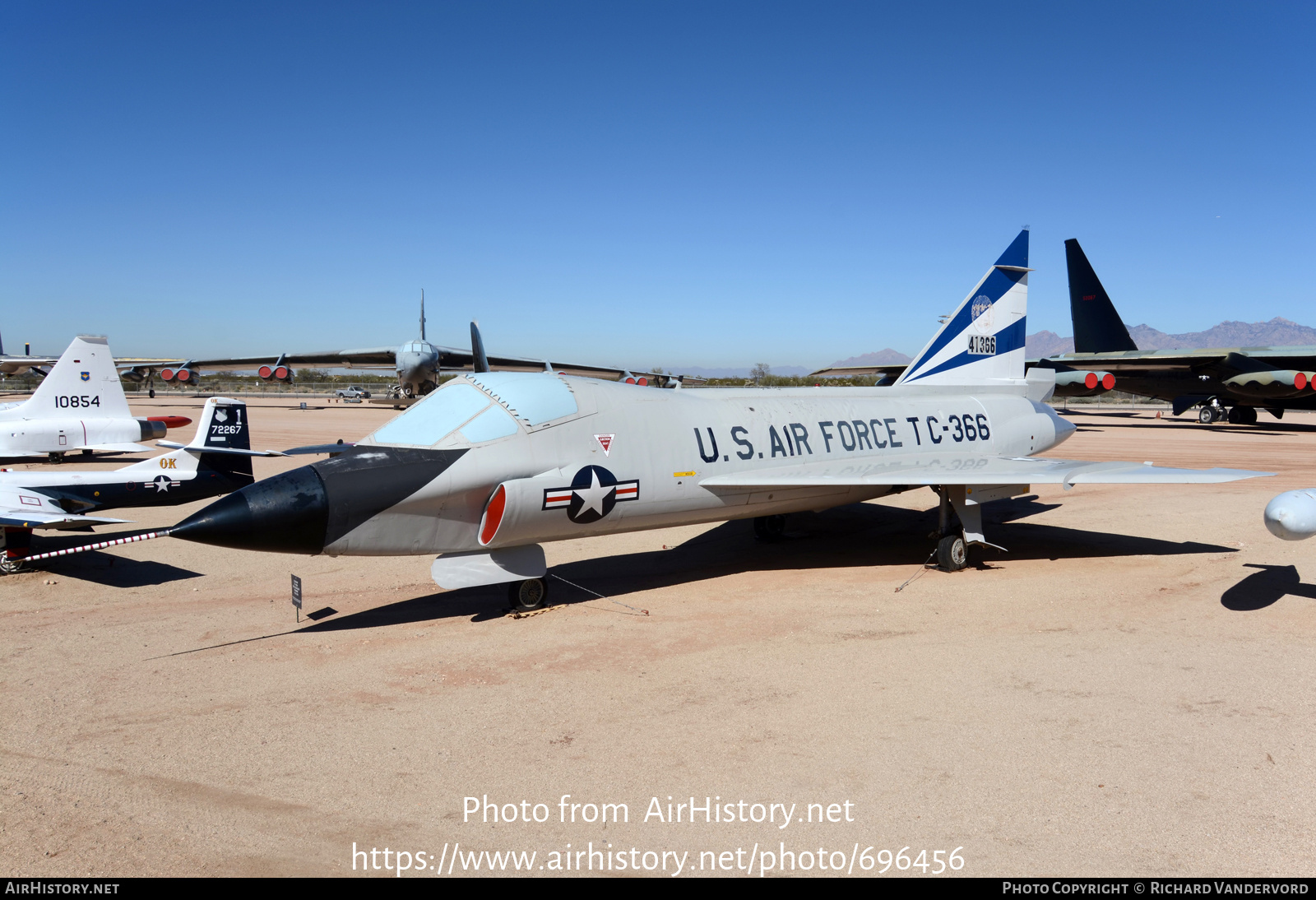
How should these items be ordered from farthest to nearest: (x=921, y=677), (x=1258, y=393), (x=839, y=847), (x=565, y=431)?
1. (x=1258, y=393)
2. (x=565, y=431)
3. (x=921, y=677)
4. (x=839, y=847)

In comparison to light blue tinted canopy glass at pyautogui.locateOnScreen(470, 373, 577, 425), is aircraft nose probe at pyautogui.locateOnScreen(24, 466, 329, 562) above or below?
below

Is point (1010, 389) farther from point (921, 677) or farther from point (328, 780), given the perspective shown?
point (328, 780)

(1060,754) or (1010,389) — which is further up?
(1010,389)

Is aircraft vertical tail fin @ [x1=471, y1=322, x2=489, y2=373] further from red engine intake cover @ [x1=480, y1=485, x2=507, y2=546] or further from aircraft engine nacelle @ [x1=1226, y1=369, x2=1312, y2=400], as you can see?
aircraft engine nacelle @ [x1=1226, y1=369, x2=1312, y2=400]

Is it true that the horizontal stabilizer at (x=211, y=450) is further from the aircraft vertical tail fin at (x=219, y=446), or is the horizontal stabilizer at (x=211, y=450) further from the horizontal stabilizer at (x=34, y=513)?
the horizontal stabilizer at (x=34, y=513)

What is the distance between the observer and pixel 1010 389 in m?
14.2

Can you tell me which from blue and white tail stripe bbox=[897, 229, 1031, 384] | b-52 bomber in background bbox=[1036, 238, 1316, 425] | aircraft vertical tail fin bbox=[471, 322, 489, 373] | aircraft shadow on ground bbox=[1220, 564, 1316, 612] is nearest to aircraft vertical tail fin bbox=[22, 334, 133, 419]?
aircraft vertical tail fin bbox=[471, 322, 489, 373]

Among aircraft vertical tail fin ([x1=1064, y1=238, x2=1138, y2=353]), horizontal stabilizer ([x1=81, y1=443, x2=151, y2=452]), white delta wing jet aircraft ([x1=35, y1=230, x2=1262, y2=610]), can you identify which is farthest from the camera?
aircraft vertical tail fin ([x1=1064, y1=238, x2=1138, y2=353])

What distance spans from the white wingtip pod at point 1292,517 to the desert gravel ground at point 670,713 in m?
1.02

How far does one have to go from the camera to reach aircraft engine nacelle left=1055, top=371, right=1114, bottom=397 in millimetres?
34688

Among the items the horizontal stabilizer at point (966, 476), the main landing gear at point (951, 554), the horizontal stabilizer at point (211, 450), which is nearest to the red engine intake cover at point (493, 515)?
the horizontal stabilizer at point (966, 476)

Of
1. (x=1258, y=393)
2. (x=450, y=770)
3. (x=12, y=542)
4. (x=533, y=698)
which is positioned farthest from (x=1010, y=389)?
(x=1258, y=393)

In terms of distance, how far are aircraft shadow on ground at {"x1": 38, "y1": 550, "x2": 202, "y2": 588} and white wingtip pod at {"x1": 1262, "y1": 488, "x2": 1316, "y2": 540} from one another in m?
→ 12.4

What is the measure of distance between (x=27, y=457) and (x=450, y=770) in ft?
66.3
